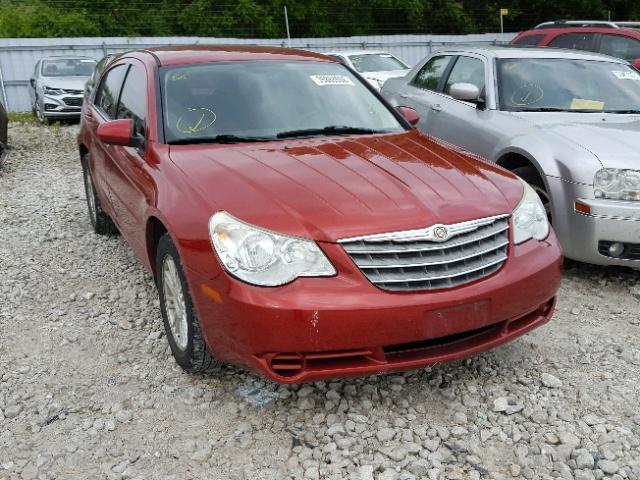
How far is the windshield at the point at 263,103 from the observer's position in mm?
3619

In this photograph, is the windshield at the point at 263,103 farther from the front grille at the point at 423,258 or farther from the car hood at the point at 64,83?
the car hood at the point at 64,83

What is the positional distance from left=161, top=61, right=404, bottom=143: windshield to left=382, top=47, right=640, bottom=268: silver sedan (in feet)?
3.82

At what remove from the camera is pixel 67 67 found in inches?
577

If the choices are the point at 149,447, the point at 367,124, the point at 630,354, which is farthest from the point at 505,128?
the point at 149,447

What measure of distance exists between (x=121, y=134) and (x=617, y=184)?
293cm

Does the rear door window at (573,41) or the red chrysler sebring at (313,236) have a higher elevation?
the rear door window at (573,41)

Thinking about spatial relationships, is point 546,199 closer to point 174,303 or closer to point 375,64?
point 174,303

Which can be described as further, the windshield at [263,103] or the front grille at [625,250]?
the front grille at [625,250]

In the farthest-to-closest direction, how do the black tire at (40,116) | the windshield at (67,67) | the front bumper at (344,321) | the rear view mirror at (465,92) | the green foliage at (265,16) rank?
the green foliage at (265,16) < the windshield at (67,67) < the black tire at (40,116) < the rear view mirror at (465,92) < the front bumper at (344,321)

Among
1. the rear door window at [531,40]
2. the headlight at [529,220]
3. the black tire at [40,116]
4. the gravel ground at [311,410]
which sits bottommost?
the gravel ground at [311,410]

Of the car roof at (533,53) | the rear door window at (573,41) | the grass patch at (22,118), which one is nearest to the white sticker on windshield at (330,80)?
the car roof at (533,53)

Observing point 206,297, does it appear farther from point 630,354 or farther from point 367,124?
point 630,354

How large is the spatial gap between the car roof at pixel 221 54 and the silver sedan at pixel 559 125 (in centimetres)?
151

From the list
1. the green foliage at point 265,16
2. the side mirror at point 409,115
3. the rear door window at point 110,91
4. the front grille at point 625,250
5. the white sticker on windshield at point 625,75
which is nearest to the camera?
the front grille at point 625,250
